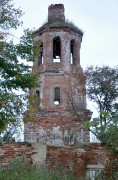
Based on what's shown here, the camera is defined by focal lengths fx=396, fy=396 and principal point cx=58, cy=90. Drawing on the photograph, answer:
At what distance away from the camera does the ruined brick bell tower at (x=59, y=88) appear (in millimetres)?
25641

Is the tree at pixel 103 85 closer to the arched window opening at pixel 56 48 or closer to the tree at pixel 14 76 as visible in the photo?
the arched window opening at pixel 56 48

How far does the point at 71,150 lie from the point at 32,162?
128 centimetres

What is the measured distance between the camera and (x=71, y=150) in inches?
478

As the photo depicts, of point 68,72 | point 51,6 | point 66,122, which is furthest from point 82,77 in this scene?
point 51,6

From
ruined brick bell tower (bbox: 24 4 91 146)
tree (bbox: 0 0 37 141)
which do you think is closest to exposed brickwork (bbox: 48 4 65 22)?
ruined brick bell tower (bbox: 24 4 91 146)

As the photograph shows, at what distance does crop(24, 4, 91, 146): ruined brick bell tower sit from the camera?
25.6 m

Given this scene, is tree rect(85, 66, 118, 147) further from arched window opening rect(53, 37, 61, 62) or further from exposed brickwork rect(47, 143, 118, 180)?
exposed brickwork rect(47, 143, 118, 180)

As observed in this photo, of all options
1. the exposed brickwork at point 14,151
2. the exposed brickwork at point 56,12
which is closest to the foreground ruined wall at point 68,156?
the exposed brickwork at point 14,151

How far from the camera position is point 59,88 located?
27391 millimetres

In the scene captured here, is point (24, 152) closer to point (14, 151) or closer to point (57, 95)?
point (14, 151)

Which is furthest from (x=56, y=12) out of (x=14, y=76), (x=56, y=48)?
(x=14, y=76)

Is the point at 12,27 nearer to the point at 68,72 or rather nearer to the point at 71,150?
the point at 71,150

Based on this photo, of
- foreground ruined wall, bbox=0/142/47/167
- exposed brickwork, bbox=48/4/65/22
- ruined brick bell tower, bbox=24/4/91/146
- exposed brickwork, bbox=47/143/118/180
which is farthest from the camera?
exposed brickwork, bbox=48/4/65/22

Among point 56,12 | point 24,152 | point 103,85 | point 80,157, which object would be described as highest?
point 56,12
